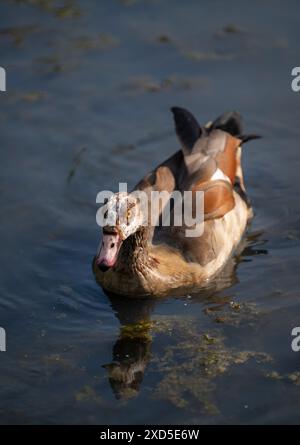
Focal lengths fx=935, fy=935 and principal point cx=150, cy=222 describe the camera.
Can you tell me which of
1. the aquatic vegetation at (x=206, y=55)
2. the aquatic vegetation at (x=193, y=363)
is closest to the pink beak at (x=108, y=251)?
the aquatic vegetation at (x=193, y=363)

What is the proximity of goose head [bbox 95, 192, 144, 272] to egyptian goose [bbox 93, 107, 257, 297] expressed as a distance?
0.01m

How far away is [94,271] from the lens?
1084 centimetres

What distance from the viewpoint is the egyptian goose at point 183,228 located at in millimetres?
9984

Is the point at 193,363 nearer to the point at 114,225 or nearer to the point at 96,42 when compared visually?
the point at 114,225

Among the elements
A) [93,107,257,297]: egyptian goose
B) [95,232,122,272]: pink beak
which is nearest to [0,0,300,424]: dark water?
[93,107,257,297]: egyptian goose

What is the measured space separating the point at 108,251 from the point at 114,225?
0.29 m

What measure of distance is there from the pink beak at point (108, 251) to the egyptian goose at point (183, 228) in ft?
0.03

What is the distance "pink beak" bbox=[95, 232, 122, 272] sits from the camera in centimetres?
938

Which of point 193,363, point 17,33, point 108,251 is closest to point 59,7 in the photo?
point 17,33

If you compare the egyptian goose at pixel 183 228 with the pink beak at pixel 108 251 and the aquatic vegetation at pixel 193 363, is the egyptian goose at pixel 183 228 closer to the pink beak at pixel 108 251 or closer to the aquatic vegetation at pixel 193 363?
the pink beak at pixel 108 251

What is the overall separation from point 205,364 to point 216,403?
2.28 feet

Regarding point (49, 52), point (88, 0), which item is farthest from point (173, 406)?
point (88, 0)

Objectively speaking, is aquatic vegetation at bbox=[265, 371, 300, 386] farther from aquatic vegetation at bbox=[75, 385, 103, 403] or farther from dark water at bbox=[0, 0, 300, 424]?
aquatic vegetation at bbox=[75, 385, 103, 403]
